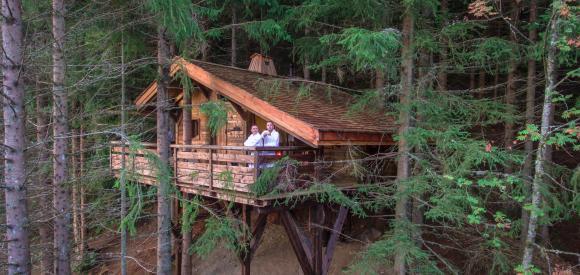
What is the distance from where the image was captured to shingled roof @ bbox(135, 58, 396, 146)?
718cm

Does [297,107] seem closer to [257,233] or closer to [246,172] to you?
[246,172]

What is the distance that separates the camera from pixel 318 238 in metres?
8.79

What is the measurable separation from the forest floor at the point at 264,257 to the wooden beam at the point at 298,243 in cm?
158

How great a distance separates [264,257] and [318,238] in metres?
4.12

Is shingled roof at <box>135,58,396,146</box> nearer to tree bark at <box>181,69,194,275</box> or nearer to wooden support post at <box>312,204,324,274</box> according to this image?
tree bark at <box>181,69,194,275</box>

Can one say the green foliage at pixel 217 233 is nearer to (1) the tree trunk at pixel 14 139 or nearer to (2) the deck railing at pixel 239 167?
(2) the deck railing at pixel 239 167

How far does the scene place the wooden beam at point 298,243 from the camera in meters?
8.25

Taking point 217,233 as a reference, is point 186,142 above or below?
above

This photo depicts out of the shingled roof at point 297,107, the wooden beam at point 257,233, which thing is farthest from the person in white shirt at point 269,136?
the wooden beam at point 257,233

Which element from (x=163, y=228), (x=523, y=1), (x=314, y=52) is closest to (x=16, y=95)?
(x=163, y=228)

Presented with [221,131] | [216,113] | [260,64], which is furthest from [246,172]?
[260,64]

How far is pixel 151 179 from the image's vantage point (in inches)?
397

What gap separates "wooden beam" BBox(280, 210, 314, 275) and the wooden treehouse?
0.07 feet

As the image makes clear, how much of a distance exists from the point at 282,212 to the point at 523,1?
8241 millimetres
